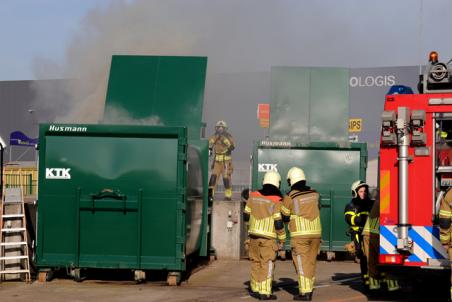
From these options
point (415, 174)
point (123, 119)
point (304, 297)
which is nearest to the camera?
point (415, 174)

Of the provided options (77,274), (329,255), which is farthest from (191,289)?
(329,255)

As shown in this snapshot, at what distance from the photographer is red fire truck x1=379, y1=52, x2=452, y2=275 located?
9078 millimetres

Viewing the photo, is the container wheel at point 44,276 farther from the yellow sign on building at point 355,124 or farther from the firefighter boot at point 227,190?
the yellow sign on building at point 355,124

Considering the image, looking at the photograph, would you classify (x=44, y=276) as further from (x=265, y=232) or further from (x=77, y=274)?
(x=265, y=232)

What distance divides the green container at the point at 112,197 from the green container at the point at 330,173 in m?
4.18

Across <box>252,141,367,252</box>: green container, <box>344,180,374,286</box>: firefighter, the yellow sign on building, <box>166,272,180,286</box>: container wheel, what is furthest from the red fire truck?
the yellow sign on building

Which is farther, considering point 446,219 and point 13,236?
point 13,236

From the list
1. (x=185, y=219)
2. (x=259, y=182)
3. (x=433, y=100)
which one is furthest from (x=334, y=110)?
(x=433, y=100)

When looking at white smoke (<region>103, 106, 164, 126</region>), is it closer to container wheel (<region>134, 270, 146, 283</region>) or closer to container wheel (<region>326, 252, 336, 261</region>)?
container wheel (<region>134, 270, 146, 283</region>)

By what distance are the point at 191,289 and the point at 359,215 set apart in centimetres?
248

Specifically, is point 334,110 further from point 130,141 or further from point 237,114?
point 237,114

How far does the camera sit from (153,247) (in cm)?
1148

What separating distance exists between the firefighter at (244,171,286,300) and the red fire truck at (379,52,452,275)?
5.06 ft

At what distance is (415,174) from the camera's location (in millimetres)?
9125
